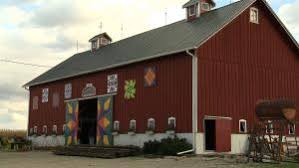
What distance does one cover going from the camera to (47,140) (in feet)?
125

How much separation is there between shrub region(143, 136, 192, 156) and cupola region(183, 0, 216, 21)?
9225mm

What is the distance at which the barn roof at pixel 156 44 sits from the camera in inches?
1038

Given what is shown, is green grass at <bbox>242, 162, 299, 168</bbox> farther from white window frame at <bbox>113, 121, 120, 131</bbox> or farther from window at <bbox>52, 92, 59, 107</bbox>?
window at <bbox>52, 92, 59, 107</bbox>

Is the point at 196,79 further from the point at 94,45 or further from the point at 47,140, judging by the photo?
the point at 94,45

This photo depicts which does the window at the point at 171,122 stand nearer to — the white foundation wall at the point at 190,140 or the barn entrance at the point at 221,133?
the white foundation wall at the point at 190,140

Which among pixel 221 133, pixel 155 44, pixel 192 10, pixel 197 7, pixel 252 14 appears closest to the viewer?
pixel 221 133

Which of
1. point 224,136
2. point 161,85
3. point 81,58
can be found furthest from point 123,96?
point 81,58

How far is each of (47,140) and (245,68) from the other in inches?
684

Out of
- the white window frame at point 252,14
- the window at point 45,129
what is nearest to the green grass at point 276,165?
the white window frame at point 252,14

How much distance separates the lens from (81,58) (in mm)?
40438

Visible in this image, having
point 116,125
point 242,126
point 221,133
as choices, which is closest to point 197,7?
point 242,126

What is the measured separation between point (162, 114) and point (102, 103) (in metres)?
6.21

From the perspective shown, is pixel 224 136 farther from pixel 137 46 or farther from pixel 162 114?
pixel 137 46

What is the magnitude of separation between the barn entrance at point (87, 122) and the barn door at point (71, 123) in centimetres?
61
